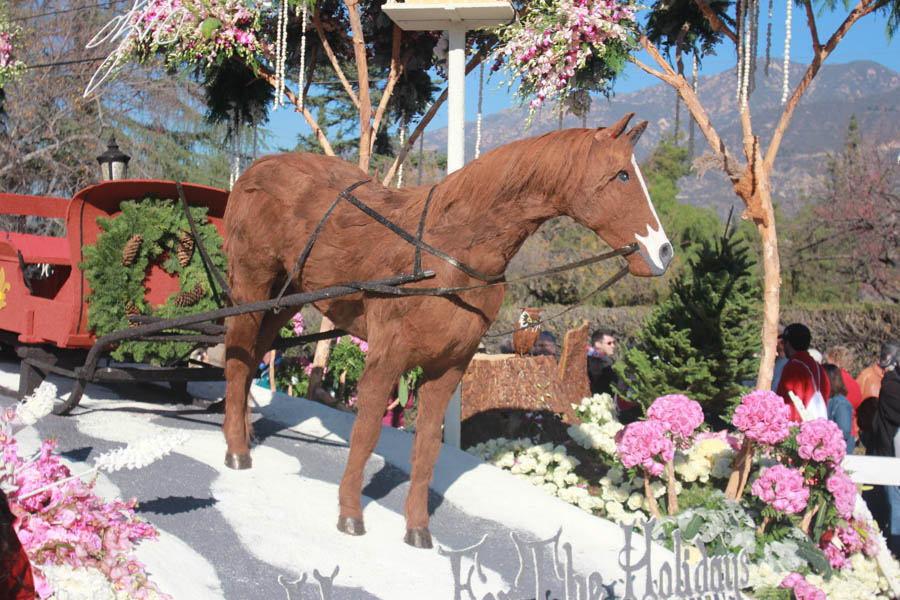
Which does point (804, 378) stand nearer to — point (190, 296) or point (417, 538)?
point (417, 538)

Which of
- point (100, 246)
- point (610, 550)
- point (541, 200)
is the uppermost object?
point (541, 200)

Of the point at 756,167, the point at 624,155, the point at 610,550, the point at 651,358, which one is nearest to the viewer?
the point at 624,155

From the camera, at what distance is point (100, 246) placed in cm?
538

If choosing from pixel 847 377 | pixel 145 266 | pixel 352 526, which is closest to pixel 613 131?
pixel 352 526

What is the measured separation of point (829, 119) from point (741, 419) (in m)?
208

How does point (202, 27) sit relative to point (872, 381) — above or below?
above

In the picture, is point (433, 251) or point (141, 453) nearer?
point (141, 453)

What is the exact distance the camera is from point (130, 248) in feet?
17.9

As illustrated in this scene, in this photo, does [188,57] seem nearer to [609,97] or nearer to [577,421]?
[609,97]

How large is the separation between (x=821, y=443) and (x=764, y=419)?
34cm

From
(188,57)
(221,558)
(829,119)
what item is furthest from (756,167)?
(829,119)

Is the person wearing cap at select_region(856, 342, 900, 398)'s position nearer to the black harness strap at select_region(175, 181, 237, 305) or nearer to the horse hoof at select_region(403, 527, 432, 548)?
the horse hoof at select_region(403, 527, 432, 548)

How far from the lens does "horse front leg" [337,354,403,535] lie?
3971mm

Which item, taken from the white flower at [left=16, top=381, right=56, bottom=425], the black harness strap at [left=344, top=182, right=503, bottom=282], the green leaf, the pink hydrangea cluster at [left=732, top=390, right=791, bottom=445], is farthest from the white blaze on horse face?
the green leaf
